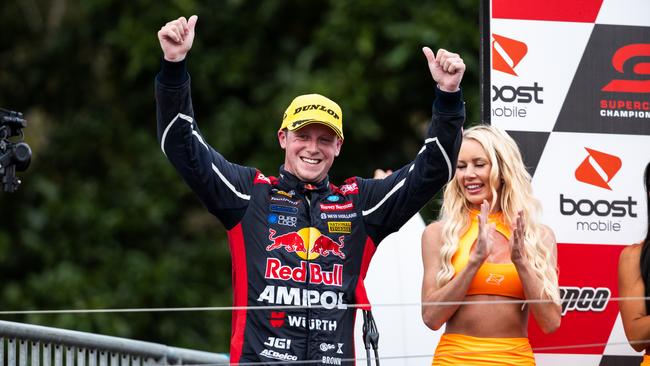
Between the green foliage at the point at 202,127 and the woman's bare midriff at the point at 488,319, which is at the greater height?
the green foliage at the point at 202,127

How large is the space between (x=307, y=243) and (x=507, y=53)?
1.49 metres

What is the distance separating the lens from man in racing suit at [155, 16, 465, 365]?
4.16 m

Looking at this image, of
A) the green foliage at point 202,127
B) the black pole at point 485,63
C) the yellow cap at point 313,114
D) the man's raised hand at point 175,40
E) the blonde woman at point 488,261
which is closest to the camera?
the man's raised hand at point 175,40

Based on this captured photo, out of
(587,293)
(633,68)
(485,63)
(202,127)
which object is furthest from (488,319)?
(202,127)

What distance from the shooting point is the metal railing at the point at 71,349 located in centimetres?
448

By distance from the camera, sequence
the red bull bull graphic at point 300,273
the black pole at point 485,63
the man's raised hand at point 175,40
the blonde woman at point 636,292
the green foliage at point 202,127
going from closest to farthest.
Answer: the man's raised hand at point 175,40 < the red bull bull graphic at point 300,273 < the blonde woman at point 636,292 < the black pole at point 485,63 < the green foliage at point 202,127

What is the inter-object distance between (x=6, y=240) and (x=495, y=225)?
5.61 m

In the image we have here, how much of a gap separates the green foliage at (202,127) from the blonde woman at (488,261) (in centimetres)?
389

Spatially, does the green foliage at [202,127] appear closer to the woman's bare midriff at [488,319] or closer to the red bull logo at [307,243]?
the woman's bare midriff at [488,319]

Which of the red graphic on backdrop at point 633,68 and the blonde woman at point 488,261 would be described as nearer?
the blonde woman at point 488,261

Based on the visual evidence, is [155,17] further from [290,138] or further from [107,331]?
[290,138]

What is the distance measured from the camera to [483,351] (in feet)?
14.9

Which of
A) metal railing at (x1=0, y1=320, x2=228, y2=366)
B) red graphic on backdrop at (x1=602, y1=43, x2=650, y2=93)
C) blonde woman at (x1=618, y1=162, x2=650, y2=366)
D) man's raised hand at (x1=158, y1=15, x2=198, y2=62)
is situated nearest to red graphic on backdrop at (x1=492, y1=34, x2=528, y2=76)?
red graphic on backdrop at (x1=602, y1=43, x2=650, y2=93)

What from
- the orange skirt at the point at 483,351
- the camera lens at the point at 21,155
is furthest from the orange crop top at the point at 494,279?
the camera lens at the point at 21,155
